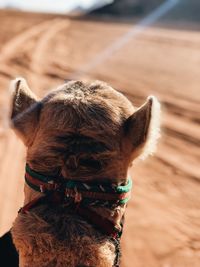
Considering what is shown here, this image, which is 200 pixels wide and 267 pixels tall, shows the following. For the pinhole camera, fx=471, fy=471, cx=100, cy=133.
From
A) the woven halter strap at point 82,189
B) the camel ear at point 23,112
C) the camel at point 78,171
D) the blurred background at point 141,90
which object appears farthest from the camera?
the blurred background at point 141,90

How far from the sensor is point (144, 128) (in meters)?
2.01

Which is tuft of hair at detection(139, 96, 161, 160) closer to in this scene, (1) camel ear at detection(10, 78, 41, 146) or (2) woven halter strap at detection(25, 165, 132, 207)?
(2) woven halter strap at detection(25, 165, 132, 207)

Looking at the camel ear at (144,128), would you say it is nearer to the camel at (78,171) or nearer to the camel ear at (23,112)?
the camel at (78,171)

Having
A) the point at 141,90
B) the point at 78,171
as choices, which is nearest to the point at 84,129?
the point at 78,171

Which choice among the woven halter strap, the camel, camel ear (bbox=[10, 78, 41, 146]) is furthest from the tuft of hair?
camel ear (bbox=[10, 78, 41, 146])

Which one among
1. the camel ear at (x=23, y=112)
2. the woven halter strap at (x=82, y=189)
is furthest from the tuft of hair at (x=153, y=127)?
the camel ear at (x=23, y=112)

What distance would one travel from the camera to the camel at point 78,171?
1.92 meters

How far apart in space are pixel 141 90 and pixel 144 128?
36.1 feet

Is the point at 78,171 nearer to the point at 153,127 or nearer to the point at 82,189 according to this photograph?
the point at 82,189

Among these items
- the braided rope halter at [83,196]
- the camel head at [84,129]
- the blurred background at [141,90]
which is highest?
the camel head at [84,129]

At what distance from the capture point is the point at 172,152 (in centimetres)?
825

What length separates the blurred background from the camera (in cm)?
539

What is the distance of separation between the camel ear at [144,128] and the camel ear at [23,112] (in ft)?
1.48

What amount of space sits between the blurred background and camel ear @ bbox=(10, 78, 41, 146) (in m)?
0.09
